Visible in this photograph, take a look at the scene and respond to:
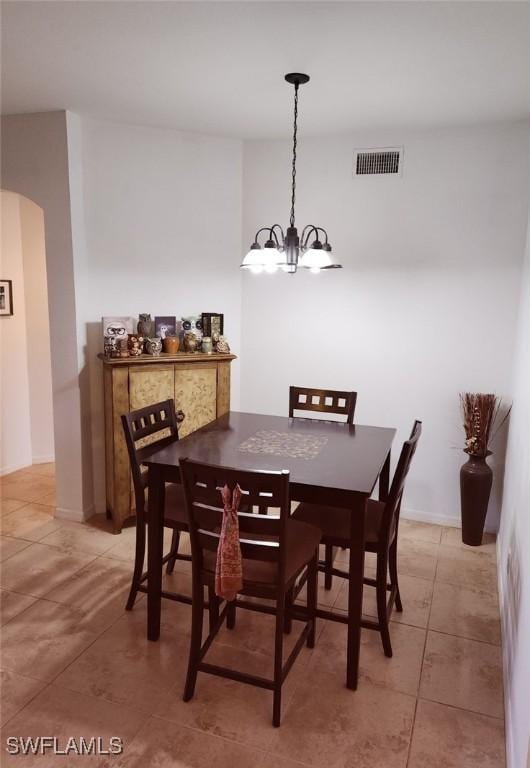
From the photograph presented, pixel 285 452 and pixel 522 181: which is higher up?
pixel 522 181

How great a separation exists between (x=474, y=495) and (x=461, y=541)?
37 cm

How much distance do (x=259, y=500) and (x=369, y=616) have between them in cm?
124

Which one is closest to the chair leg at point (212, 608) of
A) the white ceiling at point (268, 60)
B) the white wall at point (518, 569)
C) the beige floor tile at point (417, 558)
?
the white wall at point (518, 569)

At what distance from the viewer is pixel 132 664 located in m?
2.45

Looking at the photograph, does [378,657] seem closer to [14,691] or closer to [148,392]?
[14,691]

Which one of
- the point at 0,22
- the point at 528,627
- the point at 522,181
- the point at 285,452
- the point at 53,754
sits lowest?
the point at 53,754

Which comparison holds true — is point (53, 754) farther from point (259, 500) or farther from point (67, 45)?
point (67, 45)

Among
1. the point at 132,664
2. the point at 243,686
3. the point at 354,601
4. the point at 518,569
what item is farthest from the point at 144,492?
the point at 518,569

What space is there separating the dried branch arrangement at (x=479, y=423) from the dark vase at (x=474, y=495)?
0.07m

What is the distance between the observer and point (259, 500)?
6.58 feet

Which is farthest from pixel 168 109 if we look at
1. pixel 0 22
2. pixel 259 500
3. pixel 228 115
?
pixel 259 500

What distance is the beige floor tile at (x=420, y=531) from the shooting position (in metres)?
3.76

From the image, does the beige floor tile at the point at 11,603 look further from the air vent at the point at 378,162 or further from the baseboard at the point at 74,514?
the air vent at the point at 378,162

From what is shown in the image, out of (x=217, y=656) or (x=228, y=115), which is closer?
(x=217, y=656)
